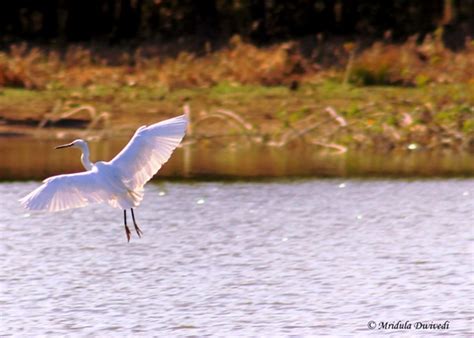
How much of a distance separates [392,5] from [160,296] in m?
21.6

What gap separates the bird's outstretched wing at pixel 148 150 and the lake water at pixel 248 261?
0.90 metres

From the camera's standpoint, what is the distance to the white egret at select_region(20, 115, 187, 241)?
33.3 feet

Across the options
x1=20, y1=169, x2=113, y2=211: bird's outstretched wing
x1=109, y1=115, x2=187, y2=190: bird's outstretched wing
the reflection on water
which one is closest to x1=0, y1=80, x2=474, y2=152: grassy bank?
the reflection on water

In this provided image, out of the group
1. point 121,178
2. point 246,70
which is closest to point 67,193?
point 121,178

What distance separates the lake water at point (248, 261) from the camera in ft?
33.4

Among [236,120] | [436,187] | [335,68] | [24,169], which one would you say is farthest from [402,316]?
[335,68]

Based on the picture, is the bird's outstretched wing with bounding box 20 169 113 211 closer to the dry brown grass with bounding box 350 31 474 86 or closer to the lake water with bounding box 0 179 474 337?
the lake water with bounding box 0 179 474 337

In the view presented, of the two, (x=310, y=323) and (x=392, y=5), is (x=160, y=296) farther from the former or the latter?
(x=392, y=5)

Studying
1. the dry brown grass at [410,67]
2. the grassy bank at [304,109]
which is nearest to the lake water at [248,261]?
the grassy bank at [304,109]

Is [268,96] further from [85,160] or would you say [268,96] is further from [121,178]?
[121,178]

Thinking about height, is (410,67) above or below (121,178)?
above

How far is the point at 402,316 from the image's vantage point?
33.6 ft

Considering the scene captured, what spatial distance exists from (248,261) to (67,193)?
2.49 meters

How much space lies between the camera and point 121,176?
431 inches
